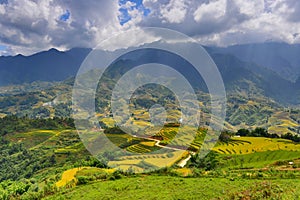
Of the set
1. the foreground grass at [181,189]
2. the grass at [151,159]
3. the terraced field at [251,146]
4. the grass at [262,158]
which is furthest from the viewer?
the terraced field at [251,146]

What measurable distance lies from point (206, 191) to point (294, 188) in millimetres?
5492

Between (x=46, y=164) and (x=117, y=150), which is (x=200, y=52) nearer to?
(x=117, y=150)

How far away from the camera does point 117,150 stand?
46.7m

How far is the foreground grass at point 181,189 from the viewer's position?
16.6 metres

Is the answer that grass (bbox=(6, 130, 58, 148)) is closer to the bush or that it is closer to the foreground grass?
the bush

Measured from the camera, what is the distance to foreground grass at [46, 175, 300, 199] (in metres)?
16.6

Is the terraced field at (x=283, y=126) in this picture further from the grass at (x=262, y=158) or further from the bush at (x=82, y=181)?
the bush at (x=82, y=181)

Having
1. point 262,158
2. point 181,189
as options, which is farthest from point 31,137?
point 181,189

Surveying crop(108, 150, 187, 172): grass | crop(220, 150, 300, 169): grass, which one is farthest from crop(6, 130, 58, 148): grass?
crop(220, 150, 300, 169): grass

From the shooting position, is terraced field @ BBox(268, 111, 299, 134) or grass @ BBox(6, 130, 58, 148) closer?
grass @ BBox(6, 130, 58, 148)

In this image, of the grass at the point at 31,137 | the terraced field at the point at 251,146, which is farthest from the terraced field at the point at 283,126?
the grass at the point at 31,137

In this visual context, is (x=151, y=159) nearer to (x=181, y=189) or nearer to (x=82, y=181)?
(x=82, y=181)

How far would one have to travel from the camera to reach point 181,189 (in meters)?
19.4

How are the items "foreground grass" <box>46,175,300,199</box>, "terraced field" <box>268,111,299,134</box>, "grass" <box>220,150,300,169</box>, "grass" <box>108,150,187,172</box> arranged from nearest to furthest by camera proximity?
"foreground grass" <box>46,175,300,199</box>
"grass" <box>220,150,300,169</box>
"grass" <box>108,150,187,172</box>
"terraced field" <box>268,111,299,134</box>
